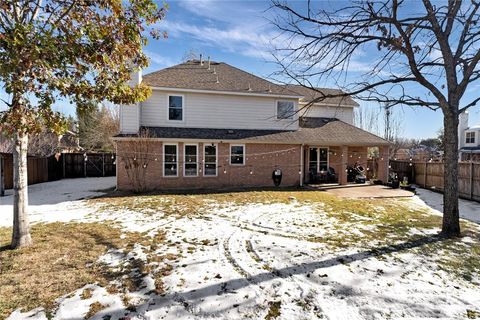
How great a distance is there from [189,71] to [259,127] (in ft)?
18.3

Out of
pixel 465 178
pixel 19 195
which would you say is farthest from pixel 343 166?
pixel 19 195

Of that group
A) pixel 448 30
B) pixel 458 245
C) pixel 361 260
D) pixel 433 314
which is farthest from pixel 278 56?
pixel 458 245

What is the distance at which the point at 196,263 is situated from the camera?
4.57 m

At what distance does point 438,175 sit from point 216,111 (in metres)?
12.6

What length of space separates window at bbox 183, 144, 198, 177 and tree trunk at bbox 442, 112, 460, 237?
10387 millimetres

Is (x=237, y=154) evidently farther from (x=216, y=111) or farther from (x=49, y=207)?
(x=49, y=207)

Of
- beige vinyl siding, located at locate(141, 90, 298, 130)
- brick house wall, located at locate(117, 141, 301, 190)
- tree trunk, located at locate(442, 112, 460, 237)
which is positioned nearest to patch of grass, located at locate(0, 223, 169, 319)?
brick house wall, located at locate(117, 141, 301, 190)

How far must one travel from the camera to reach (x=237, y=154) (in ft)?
46.6

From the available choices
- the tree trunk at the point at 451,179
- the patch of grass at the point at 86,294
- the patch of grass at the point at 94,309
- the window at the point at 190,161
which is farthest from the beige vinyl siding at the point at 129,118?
the tree trunk at the point at 451,179

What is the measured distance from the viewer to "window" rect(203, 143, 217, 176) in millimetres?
13836

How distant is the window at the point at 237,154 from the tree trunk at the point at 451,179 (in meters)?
9.25

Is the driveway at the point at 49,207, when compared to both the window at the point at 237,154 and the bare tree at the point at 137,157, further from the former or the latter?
the window at the point at 237,154

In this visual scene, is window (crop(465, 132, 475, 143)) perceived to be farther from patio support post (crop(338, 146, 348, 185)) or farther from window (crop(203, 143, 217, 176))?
window (crop(203, 143, 217, 176))

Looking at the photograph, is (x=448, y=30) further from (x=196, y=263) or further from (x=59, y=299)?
(x=59, y=299)
